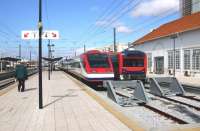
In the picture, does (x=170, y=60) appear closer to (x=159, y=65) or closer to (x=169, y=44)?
(x=169, y=44)

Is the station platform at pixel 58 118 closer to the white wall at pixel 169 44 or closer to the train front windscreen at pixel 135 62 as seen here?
the train front windscreen at pixel 135 62

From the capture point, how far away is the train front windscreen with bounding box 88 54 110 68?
1033 inches

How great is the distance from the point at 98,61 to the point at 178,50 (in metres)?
21.1

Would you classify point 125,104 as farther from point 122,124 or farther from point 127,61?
point 127,61

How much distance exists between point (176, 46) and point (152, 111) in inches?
1304

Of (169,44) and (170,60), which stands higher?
(169,44)

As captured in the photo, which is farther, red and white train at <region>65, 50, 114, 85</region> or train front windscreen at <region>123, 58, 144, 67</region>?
train front windscreen at <region>123, 58, 144, 67</region>

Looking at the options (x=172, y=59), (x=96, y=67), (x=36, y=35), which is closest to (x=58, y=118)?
(x=36, y=35)

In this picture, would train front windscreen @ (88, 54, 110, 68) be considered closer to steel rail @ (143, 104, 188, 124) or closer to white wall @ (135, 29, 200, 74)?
steel rail @ (143, 104, 188, 124)

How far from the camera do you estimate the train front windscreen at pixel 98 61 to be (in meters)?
26.2

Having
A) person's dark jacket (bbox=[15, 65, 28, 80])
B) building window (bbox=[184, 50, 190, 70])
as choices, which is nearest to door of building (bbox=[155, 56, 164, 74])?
building window (bbox=[184, 50, 190, 70])

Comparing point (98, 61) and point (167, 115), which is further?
point (98, 61)

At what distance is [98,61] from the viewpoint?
2662 centimetres

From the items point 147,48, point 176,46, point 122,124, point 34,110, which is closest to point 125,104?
point 34,110
